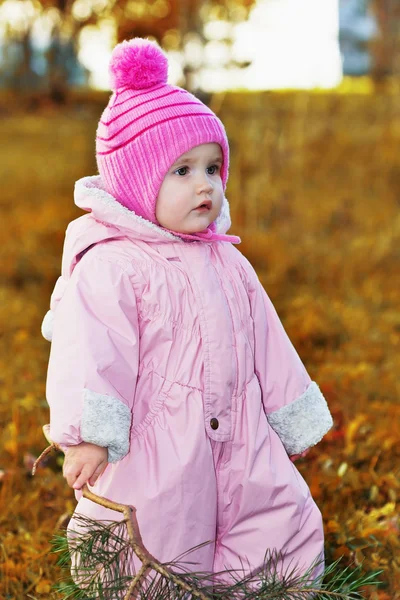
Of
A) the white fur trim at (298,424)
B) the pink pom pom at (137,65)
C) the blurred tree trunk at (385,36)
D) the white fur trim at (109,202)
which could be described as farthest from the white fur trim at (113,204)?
the blurred tree trunk at (385,36)

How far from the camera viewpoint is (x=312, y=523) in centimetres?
221

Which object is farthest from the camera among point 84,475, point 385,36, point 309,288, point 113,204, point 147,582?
point 385,36

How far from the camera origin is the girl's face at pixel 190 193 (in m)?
2.06

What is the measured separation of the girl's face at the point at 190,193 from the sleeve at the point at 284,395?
0.96 feet

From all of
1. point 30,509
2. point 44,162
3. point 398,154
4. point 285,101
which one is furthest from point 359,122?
point 30,509

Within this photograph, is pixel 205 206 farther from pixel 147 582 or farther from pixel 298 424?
pixel 147 582

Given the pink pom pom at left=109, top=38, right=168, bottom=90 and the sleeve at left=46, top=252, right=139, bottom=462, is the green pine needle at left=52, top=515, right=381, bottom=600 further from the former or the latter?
the pink pom pom at left=109, top=38, right=168, bottom=90

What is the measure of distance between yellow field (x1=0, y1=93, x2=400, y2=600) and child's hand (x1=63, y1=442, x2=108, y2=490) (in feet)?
2.21

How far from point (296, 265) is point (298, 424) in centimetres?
440

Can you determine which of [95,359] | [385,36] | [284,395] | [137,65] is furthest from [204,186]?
[385,36]

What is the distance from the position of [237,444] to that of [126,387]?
35cm

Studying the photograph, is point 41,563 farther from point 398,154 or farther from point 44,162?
point 44,162

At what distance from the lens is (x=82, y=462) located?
186 centimetres

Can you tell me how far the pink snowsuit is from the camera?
1917 mm
